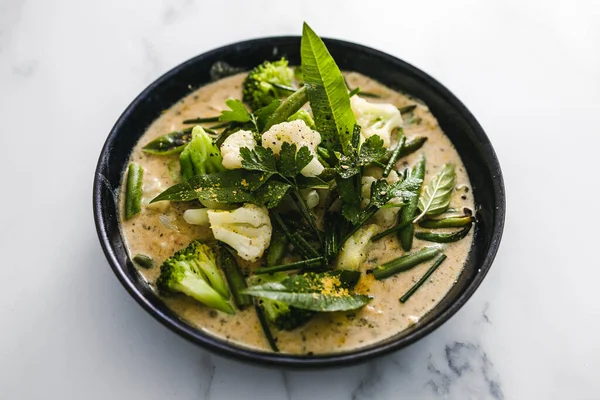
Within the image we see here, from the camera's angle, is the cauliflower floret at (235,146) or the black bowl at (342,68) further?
the cauliflower floret at (235,146)

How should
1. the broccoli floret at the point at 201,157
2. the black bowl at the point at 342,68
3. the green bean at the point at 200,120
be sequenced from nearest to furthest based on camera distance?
the black bowl at the point at 342,68 < the broccoli floret at the point at 201,157 < the green bean at the point at 200,120

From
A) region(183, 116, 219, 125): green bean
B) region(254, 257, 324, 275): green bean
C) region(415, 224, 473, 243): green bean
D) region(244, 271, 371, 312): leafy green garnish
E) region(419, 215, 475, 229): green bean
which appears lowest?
region(244, 271, 371, 312): leafy green garnish

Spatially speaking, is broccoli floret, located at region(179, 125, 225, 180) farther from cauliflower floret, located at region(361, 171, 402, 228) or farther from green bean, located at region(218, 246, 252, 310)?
cauliflower floret, located at region(361, 171, 402, 228)

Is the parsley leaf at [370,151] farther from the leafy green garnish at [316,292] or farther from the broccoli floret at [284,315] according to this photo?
the broccoli floret at [284,315]

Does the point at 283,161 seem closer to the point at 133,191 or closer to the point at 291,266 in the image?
the point at 291,266

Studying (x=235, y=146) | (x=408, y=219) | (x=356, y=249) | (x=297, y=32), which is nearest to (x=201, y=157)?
(x=235, y=146)

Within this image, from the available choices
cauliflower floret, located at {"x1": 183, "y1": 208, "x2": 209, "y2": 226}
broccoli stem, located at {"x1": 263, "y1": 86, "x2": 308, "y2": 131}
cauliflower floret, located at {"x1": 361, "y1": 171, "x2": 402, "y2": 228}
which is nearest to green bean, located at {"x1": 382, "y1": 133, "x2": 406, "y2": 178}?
cauliflower floret, located at {"x1": 361, "y1": 171, "x2": 402, "y2": 228}

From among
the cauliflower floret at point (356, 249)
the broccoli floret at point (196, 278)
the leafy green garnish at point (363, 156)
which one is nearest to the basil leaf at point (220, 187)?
the broccoli floret at point (196, 278)
